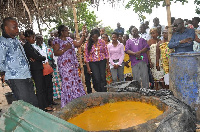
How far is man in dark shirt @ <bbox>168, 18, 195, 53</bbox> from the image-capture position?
3.59 metres

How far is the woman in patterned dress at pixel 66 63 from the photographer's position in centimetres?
363

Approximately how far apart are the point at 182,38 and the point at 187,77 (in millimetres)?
1062

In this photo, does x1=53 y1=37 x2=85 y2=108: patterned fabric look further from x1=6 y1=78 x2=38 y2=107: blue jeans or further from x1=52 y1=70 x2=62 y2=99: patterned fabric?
x1=52 y1=70 x2=62 y2=99: patterned fabric

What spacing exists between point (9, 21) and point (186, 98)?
118 inches

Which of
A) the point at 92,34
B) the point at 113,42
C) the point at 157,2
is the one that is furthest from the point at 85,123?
the point at 157,2

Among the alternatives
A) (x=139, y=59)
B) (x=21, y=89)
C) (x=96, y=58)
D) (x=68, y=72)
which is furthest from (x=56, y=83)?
(x=21, y=89)

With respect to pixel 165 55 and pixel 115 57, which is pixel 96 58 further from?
pixel 165 55

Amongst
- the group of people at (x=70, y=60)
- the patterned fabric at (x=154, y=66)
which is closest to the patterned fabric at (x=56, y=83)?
the group of people at (x=70, y=60)

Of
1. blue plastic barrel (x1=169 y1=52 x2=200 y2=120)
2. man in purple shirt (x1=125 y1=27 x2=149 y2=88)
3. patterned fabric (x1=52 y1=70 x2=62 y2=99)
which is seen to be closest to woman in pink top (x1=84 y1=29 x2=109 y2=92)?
man in purple shirt (x1=125 y1=27 x2=149 y2=88)

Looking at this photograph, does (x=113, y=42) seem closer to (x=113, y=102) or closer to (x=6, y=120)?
(x=113, y=102)

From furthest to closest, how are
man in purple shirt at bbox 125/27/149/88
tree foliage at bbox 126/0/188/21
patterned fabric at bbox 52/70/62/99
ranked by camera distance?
tree foliage at bbox 126/0/188/21 → patterned fabric at bbox 52/70/62/99 → man in purple shirt at bbox 125/27/149/88

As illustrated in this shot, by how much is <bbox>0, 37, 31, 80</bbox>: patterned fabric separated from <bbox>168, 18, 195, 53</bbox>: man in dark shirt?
2.85 metres

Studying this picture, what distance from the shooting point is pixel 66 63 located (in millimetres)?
3670

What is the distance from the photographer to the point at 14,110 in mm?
1178
